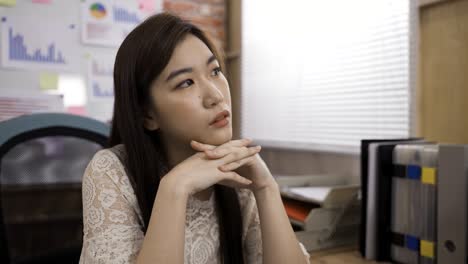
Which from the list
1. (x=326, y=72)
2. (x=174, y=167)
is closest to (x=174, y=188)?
(x=174, y=167)

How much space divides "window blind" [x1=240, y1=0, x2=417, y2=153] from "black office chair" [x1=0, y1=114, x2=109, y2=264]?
1055mm

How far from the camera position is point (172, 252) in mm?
755

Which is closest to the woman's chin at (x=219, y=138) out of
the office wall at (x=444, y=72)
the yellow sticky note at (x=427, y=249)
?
the yellow sticky note at (x=427, y=249)

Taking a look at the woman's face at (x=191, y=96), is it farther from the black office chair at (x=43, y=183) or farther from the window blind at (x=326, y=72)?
the window blind at (x=326, y=72)

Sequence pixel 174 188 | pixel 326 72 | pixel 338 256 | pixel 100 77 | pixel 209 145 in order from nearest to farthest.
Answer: pixel 174 188 → pixel 209 145 → pixel 338 256 → pixel 326 72 → pixel 100 77

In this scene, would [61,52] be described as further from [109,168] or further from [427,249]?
[427,249]

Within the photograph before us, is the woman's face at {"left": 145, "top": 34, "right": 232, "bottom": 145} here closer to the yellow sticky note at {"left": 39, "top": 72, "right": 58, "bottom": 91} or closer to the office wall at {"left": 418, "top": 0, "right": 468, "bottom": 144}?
the office wall at {"left": 418, "top": 0, "right": 468, "bottom": 144}

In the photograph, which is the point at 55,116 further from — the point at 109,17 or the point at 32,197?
the point at 109,17

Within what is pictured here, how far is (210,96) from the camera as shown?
0.88 metres

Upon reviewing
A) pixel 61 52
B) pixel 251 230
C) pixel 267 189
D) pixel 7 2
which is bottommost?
pixel 251 230

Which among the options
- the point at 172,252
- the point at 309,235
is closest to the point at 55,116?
the point at 172,252

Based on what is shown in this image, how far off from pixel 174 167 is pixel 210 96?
Result: 0.60ft

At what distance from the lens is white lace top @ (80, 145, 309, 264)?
0.78 metres

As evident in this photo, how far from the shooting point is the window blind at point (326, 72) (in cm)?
154
